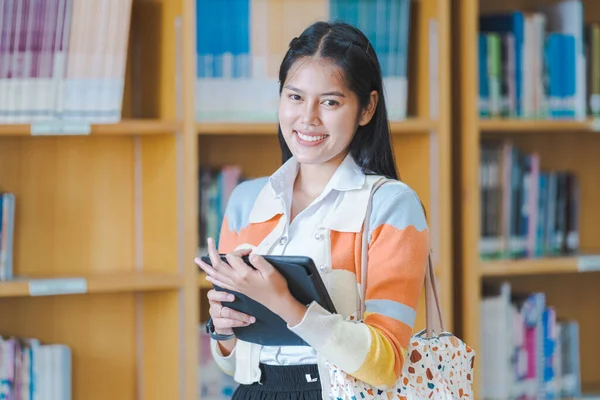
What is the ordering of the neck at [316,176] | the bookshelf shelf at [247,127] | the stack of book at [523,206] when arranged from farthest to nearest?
1. the stack of book at [523,206]
2. the bookshelf shelf at [247,127]
3. the neck at [316,176]

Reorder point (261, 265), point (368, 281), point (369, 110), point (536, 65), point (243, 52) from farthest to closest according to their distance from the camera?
point (536, 65), point (243, 52), point (369, 110), point (368, 281), point (261, 265)

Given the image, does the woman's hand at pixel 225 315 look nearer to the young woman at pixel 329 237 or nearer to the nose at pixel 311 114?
the young woman at pixel 329 237

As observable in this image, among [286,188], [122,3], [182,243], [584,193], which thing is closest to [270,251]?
[286,188]

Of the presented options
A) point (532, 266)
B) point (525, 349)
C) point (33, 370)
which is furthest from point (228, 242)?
point (525, 349)

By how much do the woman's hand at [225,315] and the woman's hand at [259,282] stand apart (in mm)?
73

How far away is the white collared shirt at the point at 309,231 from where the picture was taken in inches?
56.8

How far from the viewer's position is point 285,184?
1558 millimetres

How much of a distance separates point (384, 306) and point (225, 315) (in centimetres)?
25

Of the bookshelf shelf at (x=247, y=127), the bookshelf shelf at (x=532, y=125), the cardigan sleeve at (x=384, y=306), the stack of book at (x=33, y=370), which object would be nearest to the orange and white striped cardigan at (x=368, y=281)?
→ the cardigan sleeve at (x=384, y=306)

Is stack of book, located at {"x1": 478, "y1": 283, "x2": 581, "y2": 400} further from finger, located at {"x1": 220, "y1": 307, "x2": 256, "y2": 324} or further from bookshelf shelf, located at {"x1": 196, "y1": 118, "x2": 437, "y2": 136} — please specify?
finger, located at {"x1": 220, "y1": 307, "x2": 256, "y2": 324}

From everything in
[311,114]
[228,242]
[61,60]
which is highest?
[61,60]

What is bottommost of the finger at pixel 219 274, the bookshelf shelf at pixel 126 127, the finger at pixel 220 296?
the finger at pixel 220 296

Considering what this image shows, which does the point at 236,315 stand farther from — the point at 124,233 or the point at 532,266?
the point at 532,266

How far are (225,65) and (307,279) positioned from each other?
1.20 m
